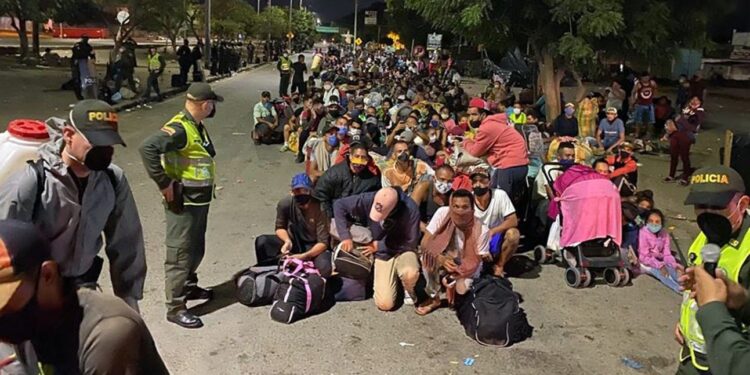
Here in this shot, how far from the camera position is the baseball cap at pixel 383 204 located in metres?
6.21

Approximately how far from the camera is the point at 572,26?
57.0 feet

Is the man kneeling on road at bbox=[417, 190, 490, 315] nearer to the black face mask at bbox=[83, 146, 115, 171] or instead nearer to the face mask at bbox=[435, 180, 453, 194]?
the face mask at bbox=[435, 180, 453, 194]

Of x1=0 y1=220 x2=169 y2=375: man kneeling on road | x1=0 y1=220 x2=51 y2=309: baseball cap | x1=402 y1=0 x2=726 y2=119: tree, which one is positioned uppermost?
x1=402 y1=0 x2=726 y2=119: tree

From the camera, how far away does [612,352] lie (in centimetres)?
565

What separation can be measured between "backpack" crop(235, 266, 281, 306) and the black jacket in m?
0.85

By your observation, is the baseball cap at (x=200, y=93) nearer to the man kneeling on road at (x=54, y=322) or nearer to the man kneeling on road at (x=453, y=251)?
the man kneeling on road at (x=453, y=251)

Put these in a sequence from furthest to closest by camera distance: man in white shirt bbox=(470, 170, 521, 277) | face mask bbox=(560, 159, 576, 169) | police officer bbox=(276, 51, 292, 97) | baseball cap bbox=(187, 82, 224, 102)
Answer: police officer bbox=(276, 51, 292, 97) → face mask bbox=(560, 159, 576, 169) → man in white shirt bbox=(470, 170, 521, 277) → baseball cap bbox=(187, 82, 224, 102)

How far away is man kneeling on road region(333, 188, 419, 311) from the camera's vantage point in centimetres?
625

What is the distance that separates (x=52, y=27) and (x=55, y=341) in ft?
262

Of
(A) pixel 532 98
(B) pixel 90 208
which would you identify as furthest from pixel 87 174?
(A) pixel 532 98

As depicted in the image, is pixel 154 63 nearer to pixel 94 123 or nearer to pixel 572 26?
pixel 572 26

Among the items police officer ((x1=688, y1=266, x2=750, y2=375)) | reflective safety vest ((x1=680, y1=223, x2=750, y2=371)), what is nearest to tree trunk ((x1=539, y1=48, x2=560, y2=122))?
reflective safety vest ((x1=680, y1=223, x2=750, y2=371))

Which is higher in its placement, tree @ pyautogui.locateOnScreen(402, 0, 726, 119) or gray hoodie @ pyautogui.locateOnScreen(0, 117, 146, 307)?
tree @ pyautogui.locateOnScreen(402, 0, 726, 119)

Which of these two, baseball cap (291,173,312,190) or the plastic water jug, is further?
baseball cap (291,173,312,190)
